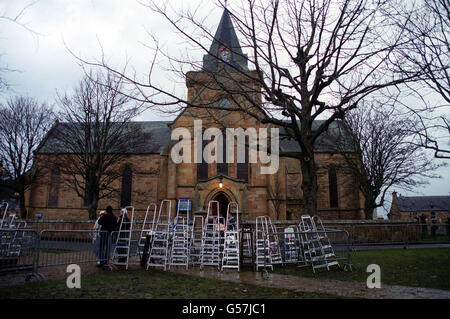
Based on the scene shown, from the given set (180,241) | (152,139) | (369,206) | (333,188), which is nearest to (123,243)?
(180,241)

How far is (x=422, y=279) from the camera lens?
7133mm

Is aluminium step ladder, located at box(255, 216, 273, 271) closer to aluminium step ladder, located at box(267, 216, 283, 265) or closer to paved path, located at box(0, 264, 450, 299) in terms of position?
aluminium step ladder, located at box(267, 216, 283, 265)

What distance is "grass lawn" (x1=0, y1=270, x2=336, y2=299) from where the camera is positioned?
18.2 ft

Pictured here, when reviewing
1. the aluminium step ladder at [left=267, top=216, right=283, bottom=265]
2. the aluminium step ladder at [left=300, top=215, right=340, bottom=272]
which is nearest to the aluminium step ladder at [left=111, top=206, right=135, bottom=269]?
the aluminium step ladder at [left=267, top=216, right=283, bottom=265]

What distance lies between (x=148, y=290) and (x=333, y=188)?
91.8 ft

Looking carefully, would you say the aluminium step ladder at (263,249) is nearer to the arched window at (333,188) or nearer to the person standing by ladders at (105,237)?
the person standing by ladders at (105,237)

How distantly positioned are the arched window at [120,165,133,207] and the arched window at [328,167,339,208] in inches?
766

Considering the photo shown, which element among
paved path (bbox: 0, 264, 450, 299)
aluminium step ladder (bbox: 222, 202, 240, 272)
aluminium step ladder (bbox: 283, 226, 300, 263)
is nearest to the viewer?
paved path (bbox: 0, 264, 450, 299)

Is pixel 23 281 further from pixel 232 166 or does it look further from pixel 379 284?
pixel 232 166

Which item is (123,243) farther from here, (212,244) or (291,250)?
(291,250)

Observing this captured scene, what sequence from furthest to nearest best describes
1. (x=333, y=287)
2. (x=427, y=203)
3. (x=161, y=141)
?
(x=427, y=203) → (x=161, y=141) → (x=333, y=287)

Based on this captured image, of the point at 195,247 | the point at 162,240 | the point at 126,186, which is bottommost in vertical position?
the point at 195,247

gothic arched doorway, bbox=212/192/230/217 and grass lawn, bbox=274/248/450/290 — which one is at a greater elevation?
gothic arched doorway, bbox=212/192/230/217

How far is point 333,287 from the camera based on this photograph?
6375 millimetres
